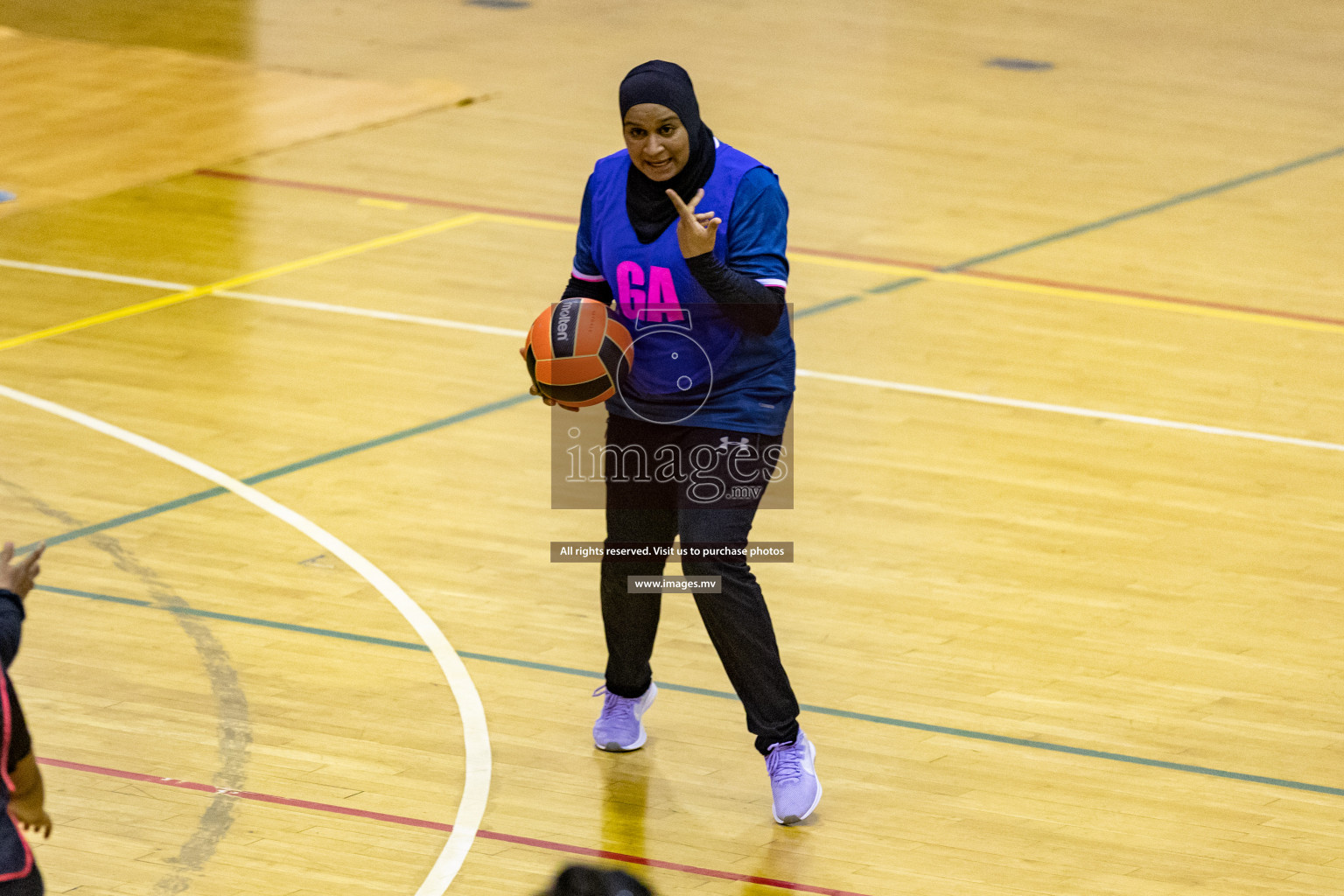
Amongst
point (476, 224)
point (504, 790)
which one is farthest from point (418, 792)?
point (476, 224)

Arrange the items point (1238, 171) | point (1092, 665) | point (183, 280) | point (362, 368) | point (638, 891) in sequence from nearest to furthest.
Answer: point (638, 891) < point (1092, 665) < point (362, 368) < point (183, 280) < point (1238, 171)

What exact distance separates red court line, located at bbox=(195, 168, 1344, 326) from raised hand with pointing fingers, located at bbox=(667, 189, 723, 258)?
6416 mm

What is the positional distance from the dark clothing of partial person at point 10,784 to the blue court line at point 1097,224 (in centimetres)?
714

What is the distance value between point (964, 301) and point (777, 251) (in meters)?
5.79

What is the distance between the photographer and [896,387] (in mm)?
9438

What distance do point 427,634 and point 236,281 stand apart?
4.58 metres

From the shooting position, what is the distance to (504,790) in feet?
18.6

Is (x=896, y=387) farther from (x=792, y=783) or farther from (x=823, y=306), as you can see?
(x=792, y=783)

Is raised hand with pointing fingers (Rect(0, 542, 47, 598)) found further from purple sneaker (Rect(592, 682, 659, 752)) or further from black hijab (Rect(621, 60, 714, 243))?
purple sneaker (Rect(592, 682, 659, 752))

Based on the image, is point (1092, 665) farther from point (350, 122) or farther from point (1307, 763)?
point (350, 122)

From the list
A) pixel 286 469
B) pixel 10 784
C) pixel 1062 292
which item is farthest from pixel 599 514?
pixel 10 784

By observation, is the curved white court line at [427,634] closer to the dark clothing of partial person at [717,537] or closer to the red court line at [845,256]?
the dark clothing of partial person at [717,537]

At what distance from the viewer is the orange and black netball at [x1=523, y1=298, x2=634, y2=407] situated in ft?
17.3

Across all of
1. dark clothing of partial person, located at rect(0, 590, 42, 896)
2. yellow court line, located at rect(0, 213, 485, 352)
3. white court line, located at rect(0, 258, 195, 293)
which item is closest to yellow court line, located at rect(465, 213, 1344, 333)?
yellow court line, located at rect(0, 213, 485, 352)
